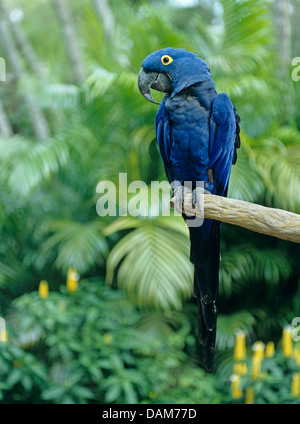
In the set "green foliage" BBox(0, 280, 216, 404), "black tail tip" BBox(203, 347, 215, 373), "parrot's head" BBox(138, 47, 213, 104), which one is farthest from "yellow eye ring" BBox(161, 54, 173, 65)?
"green foliage" BBox(0, 280, 216, 404)

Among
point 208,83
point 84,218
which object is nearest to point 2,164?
point 84,218

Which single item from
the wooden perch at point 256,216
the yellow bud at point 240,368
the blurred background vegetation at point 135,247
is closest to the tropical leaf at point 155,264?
the blurred background vegetation at point 135,247

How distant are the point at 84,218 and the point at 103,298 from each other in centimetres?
48

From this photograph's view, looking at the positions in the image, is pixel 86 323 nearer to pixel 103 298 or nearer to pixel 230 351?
pixel 103 298

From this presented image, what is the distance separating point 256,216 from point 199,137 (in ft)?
0.63

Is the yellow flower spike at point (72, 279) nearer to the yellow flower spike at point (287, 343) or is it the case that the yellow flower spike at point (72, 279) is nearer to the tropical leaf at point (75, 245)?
the tropical leaf at point (75, 245)

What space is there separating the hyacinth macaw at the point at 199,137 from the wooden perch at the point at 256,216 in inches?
1.7

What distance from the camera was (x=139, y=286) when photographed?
1530 millimetres

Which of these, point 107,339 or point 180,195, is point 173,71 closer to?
point 180,195

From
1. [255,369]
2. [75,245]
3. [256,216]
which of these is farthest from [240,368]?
[256,216]

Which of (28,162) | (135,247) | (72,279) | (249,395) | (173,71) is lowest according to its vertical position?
(249,395)

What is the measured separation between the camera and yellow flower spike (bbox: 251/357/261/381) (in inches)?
53.8

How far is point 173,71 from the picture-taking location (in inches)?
28.5

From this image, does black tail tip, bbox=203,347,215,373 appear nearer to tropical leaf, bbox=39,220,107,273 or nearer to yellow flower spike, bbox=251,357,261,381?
yellow flower spike, bbox=251,357,261,381
